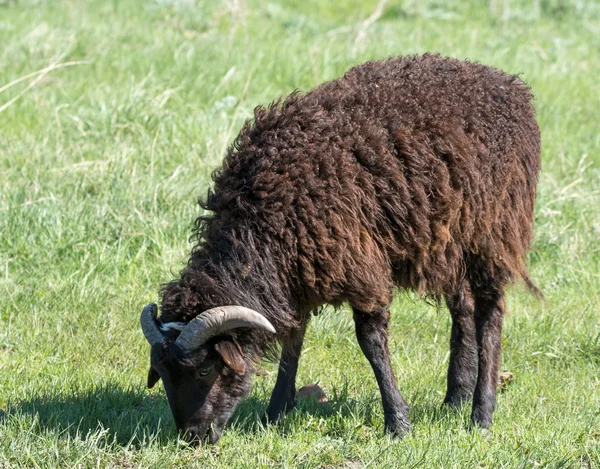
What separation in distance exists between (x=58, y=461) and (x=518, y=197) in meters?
3.22

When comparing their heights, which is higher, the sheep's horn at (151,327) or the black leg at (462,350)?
the sheep's horn at (151,327)

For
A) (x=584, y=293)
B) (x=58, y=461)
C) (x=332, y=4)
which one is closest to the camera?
(x=58, y=461)

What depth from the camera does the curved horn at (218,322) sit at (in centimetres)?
485

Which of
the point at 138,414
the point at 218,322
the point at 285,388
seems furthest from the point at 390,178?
the point at 138,414

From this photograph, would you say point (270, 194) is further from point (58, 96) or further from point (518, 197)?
point (58, 96)

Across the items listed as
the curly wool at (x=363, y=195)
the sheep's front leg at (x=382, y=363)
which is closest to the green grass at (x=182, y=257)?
the sheep's front leg at (x=382, y=363)

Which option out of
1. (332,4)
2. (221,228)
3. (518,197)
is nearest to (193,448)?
(221,228)

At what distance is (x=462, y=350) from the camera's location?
19.9 feet

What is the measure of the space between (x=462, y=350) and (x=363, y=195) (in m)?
1.60

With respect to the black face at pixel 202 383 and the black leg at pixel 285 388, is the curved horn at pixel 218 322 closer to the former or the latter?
the black face at pixel 202 383

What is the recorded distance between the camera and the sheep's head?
4.88m

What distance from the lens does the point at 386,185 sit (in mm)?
5145

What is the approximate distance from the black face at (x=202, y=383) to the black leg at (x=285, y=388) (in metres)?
0.46

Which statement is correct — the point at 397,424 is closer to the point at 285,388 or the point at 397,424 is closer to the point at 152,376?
the point at 285,388
